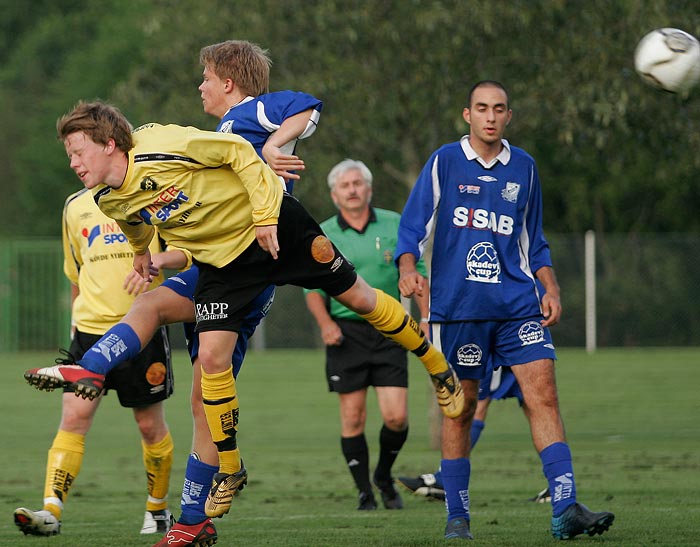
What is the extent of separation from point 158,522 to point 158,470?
351mm

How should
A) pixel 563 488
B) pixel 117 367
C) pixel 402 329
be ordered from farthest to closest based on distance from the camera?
pixel 117 367 < pixel 402 329 < pixel 563 488

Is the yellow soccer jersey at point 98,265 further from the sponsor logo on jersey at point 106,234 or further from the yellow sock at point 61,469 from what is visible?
the yellow sock at point 61,469

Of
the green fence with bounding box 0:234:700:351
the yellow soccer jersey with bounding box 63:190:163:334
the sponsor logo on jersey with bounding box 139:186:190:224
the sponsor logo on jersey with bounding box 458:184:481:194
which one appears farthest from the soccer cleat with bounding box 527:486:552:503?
the green fence with bounding box 0:234:700:351

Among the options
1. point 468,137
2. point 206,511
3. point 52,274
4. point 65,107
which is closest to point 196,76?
point 468,137

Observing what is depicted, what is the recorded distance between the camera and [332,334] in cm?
976

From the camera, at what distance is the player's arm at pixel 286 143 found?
21.0 feet

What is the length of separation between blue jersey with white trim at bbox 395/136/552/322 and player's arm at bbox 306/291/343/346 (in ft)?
8.29

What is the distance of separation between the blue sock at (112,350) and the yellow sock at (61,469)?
1811mm

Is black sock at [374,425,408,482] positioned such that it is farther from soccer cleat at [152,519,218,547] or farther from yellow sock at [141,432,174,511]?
soccer cleat at [152,519,218,547]

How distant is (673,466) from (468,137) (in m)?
5.21

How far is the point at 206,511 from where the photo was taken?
20.9ft

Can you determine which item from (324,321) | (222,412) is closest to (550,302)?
(222,412)

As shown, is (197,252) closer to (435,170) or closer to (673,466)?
(435,170)

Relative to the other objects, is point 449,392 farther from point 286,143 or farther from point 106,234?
point 106,234
